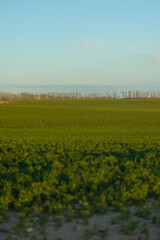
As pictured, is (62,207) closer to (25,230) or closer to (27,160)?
(25,230)

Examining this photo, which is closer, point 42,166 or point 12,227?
point 12,227

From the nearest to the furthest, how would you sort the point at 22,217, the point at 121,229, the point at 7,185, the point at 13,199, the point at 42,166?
1. the point at 121,229
2. the point at 22,217
3. the point at 13,199
4. the point at 7,185
5. the point at 42,166

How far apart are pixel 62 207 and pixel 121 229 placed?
6.86 ft

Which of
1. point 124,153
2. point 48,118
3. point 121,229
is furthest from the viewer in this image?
point 48,118

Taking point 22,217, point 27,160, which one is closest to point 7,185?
point 22,217

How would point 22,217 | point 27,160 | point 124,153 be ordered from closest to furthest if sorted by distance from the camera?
point 22,217, point 27,160, point 124,153

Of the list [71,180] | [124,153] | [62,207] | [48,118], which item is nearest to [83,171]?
[71,180]

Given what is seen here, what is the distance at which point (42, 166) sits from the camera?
13422 millimetres

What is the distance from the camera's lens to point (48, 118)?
44.8m

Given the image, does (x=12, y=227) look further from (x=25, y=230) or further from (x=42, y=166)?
(x=42, y=166)

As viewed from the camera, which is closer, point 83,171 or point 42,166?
point 83,171

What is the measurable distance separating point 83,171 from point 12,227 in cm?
457

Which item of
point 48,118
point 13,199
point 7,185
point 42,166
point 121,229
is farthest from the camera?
point 48,118

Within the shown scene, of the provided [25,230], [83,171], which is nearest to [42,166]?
[83,171]
